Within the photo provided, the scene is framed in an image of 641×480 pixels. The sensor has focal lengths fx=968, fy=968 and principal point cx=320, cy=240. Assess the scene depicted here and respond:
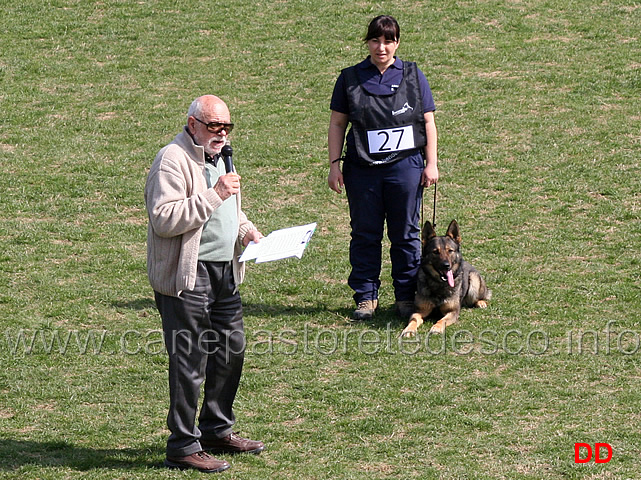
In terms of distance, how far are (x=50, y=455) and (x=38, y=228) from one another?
4.93m

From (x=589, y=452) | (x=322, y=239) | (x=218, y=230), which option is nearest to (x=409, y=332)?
(x=589, y=452)

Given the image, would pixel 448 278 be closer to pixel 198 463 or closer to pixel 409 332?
pixel 409 332

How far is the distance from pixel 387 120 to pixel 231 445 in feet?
10.1

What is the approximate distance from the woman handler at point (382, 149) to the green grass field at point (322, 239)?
592 mm

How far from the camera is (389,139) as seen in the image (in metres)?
7.50

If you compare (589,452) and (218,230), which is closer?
(218,230)

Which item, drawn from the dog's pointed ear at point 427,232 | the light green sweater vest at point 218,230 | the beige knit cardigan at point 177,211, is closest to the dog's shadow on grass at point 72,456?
the beige knit cardigan at point 177,211

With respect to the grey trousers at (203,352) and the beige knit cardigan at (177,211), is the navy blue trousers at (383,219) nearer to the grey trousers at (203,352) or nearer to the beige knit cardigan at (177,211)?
the grey trousers at (203,352)

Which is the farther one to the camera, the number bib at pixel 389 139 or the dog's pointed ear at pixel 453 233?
the dog's pointed ear at pixel 453 233

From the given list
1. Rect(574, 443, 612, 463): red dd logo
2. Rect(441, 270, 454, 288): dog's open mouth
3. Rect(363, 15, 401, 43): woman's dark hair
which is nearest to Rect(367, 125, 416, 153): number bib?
Rect(363, 15, 401, 43): woman's dark hair

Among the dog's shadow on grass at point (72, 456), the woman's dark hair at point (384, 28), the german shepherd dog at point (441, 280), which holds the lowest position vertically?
the dog's shadow on grass at point (72, 456)

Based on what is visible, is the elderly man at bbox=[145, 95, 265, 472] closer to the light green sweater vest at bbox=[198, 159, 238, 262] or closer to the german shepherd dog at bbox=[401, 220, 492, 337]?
the light green sweater vest at bbox=[198, 159, 238, 262]

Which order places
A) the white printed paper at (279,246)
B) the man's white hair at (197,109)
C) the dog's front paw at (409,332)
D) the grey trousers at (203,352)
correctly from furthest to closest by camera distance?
the dog's front paw at (409,332)
the white printed paper at (279,246)
the grey trousers at (203,352)
the man's white hair at (197,109)

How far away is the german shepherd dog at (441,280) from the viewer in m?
7.72
